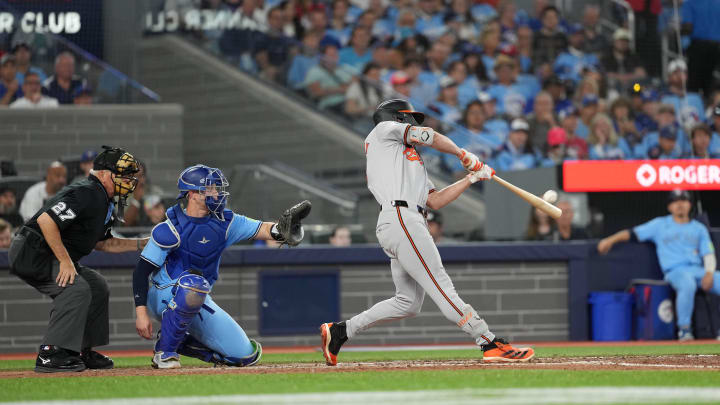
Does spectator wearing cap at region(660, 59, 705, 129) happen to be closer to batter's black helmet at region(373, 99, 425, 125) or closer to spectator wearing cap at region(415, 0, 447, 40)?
spectator wearing cap at region(415, 0, 447, 40)

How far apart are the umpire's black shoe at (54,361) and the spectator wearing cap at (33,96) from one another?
7489 mm

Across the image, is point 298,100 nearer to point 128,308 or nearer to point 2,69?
point 2,69

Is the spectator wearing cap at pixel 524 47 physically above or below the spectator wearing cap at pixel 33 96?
above

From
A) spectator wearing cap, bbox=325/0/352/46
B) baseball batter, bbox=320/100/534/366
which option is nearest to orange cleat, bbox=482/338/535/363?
baseball batter, bbox=320/100/534/366

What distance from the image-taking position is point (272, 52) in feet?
Result: 48.6

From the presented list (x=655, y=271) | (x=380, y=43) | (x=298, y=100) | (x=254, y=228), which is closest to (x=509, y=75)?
(x=380, y=43)

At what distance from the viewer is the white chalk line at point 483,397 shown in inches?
193

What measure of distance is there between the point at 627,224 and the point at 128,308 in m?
5.73

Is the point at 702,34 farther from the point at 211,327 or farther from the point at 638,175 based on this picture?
the point at 211,327

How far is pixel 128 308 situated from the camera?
10930 mm

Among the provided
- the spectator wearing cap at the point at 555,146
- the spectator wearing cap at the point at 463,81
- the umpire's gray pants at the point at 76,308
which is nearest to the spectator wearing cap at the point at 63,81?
the spectator wearing cap at the point at 463,81

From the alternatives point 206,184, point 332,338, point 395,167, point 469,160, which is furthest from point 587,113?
point 206,184

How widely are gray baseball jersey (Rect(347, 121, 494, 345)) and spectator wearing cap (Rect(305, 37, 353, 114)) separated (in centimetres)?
734

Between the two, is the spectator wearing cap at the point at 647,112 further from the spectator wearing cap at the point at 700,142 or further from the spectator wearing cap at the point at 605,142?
the spectator wearing cap at the point at 700,142
